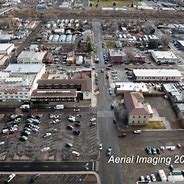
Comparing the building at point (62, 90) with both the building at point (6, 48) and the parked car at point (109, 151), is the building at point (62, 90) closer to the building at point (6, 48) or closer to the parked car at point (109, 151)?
the parked car at point (109, 151)

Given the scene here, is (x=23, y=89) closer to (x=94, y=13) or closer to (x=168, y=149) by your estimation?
(x=168, y=149)

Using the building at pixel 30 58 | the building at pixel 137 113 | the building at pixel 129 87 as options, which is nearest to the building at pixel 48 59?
the building at pixel 30 58

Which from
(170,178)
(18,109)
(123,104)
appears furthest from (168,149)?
(18,109)

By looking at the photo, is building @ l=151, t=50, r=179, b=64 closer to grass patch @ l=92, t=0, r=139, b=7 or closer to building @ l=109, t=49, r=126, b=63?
building @ l=109, t=49, r=126, b=63

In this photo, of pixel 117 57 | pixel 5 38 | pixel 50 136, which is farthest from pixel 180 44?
pixel 50 136

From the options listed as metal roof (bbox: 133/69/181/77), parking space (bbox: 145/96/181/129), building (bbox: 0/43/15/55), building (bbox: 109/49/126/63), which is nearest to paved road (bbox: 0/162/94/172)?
parking space (bbox: 145/96/181/129)
